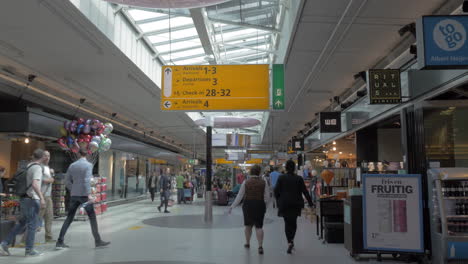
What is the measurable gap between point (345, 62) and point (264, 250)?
543 cm

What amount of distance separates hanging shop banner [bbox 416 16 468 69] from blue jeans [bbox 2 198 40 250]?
6.07 metres

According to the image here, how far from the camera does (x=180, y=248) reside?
709 centimetres

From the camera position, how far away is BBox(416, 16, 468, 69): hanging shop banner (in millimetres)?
4762

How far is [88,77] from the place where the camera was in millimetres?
10984

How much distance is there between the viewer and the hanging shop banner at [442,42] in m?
4.76

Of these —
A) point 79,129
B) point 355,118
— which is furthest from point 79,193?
point 355,118

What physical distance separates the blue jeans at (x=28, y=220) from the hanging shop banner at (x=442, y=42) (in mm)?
6065

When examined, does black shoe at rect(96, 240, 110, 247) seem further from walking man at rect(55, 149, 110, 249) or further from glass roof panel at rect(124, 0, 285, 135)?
glass roof panel at rect(124, 0, 285, 135)

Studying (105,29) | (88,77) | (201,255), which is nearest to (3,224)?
(201,255)

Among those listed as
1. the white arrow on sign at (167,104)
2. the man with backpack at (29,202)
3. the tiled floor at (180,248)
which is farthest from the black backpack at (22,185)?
the white arrow on sign at (167,104)

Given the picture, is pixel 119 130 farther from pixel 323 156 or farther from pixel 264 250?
pixel 264 250

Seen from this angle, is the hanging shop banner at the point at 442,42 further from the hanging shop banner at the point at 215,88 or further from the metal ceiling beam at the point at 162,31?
the metal ceiling beam at the point at 162,31

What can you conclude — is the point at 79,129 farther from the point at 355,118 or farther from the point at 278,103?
the point at 355,118

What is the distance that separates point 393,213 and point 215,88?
4.54 meters
